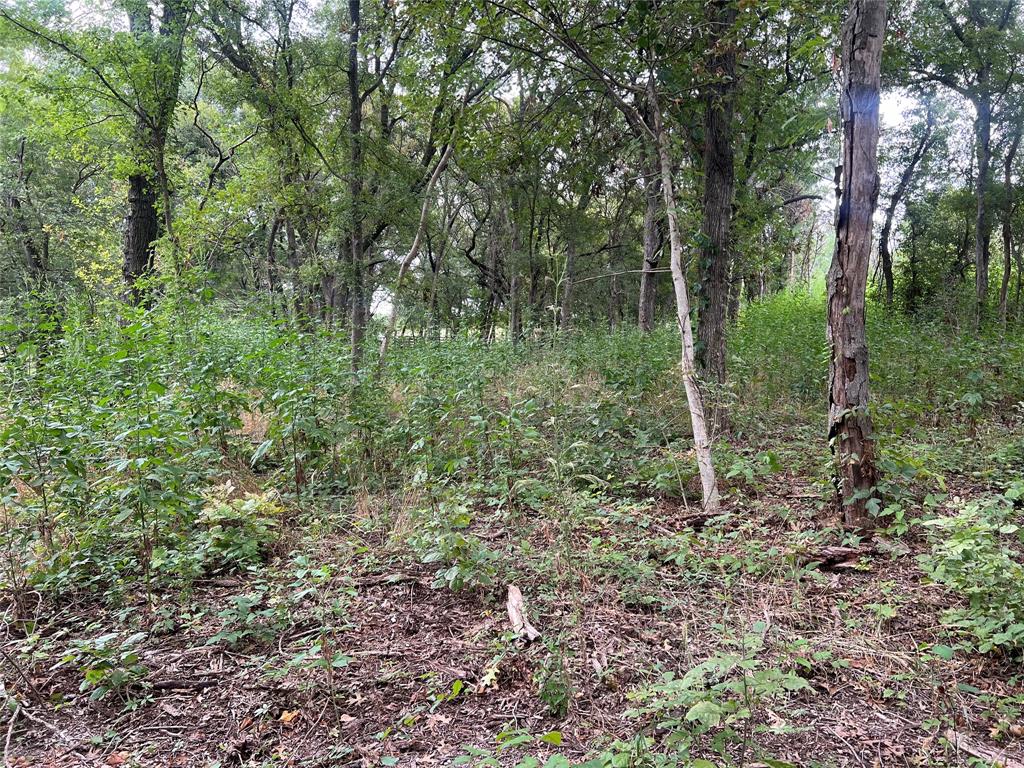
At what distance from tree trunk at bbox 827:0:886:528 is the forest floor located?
A: 43 cm

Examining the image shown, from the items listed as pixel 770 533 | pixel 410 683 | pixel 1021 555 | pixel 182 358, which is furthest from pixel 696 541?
pixel 182 358

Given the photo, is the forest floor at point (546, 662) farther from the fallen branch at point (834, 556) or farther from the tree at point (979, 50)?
the tree at point (979, 50)

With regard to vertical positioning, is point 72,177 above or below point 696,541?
above

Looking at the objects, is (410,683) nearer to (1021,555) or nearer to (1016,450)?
(1021,555)

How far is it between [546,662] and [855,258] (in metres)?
3.15

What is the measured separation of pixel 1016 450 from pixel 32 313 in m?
8.97

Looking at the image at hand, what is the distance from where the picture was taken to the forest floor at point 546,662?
203 centimetres

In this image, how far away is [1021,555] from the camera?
2.95 meters

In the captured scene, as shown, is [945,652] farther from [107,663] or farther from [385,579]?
[107,663]

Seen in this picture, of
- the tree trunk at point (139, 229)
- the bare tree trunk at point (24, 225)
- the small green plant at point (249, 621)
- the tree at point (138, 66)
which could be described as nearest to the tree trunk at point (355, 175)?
the tree at point (138, 66)

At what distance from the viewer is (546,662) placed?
238cm

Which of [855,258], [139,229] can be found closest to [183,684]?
[855,258]

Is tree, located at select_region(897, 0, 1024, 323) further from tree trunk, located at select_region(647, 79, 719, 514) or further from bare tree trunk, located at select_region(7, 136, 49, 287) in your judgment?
bare tree trunk, located at select_region(7, 136, 49, 287)

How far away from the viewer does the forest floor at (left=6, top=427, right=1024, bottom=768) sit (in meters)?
2.03
